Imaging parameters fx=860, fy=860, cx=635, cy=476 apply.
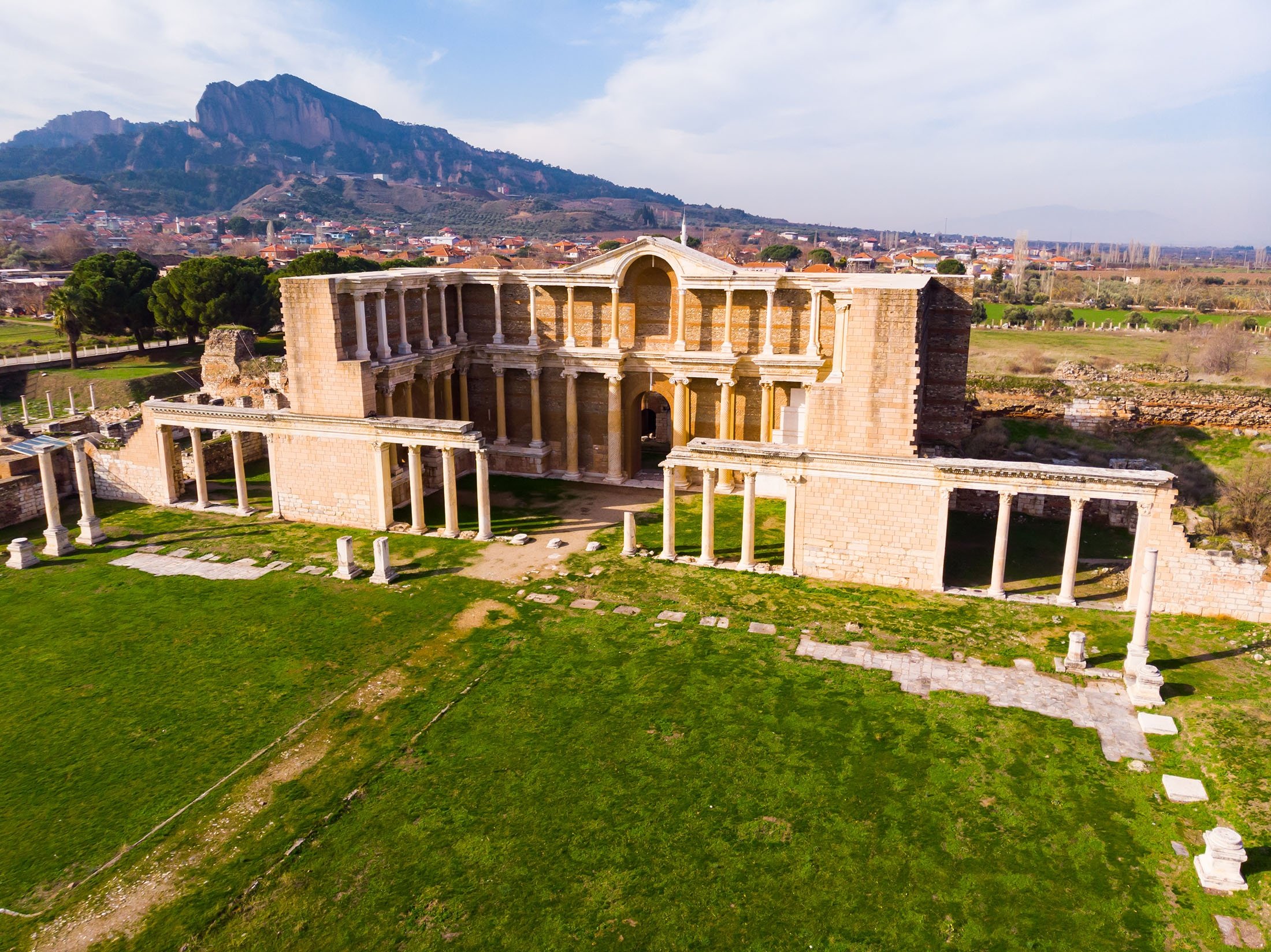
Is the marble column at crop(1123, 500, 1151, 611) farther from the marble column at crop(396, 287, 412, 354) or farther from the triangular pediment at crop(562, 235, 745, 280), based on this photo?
the marble column at crop(396, 287, 412, 354)

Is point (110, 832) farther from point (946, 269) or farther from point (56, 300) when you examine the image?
point (946, 269)

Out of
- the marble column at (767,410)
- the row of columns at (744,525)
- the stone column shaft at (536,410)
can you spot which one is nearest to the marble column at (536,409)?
the stone column shaft at (536,410)

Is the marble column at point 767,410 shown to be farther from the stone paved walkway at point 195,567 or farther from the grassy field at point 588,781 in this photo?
the stone paved walkway at point 195,567

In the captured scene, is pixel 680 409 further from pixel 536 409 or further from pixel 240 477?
pixel 240 477

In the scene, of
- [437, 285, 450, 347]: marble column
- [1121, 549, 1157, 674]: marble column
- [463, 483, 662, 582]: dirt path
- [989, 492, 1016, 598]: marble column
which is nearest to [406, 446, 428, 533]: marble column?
[463, 483, 662, 582]: dirt path

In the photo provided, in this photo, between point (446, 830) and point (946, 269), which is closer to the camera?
point (446, 830)

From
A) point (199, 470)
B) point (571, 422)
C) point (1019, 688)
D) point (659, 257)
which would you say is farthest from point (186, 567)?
point (1019, 688)

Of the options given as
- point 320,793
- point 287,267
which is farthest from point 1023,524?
point 287,267
